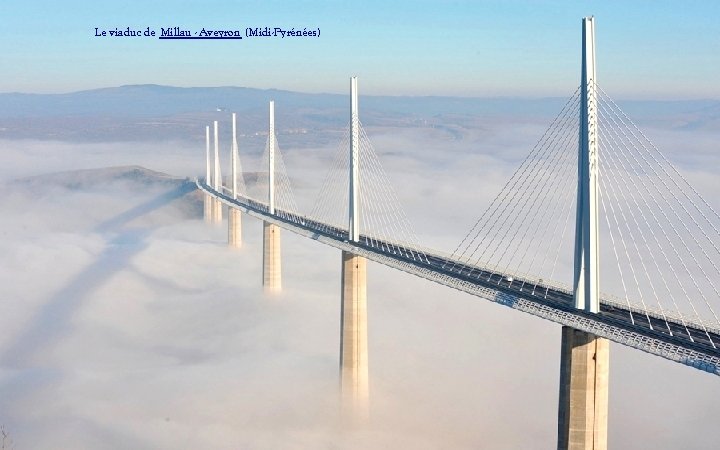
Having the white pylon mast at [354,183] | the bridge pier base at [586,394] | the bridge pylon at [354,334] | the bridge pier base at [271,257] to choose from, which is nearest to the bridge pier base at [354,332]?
the bridge pylon at [354,334]

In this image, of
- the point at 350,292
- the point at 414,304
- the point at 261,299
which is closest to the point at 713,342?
the point at 350,292

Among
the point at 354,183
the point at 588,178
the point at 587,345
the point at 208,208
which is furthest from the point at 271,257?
the point at 208,208

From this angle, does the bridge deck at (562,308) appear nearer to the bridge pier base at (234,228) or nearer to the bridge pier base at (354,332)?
the bridge pier base at (354,332)

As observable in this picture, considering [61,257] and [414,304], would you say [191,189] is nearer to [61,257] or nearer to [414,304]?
[61,257]

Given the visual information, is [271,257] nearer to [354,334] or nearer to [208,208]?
[354,334]

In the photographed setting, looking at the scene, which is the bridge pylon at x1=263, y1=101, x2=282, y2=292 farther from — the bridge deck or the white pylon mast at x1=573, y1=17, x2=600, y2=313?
the white pylon mast at x1=573, y1=17, x2=600, y2=313

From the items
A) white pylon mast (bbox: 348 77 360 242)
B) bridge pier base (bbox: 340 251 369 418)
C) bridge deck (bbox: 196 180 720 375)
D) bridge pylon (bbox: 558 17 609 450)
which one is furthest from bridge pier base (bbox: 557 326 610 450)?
white pylon mast (bbox: 348 77 360 242)
